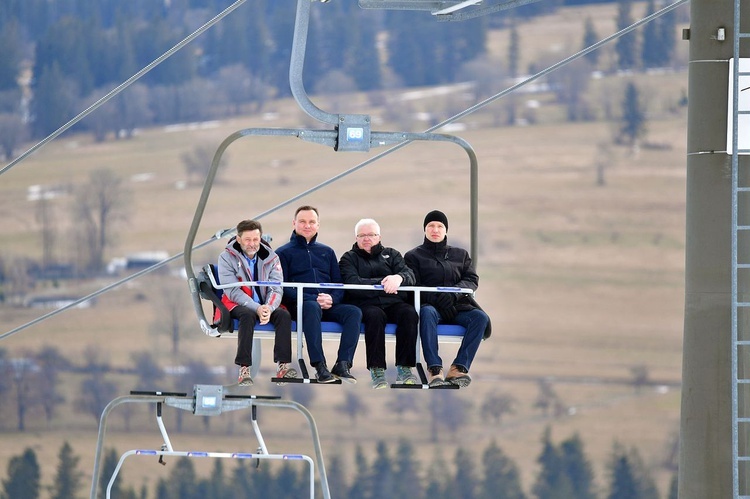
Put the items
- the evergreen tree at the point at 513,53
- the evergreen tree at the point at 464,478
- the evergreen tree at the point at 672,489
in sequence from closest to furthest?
the evergreen tree at the point at 672,489
the evergreen tree at the point at 464,478
the evergreen tree at the point at 513,53

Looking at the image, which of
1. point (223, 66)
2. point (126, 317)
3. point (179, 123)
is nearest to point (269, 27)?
point (223, 66)

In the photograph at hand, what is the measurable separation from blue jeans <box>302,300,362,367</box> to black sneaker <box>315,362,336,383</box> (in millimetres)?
27

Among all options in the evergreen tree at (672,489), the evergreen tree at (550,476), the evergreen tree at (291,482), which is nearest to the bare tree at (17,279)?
the evergreen tree at (291,482)

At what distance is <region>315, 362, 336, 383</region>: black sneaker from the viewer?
5.91 m

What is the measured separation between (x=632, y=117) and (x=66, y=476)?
2568 cm

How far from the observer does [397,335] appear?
20.5 feet

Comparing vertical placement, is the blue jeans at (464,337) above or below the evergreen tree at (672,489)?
above

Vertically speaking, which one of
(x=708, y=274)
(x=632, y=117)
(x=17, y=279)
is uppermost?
(x=632, y=117)

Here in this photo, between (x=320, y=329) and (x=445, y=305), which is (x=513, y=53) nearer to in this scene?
(x=445, y=305)

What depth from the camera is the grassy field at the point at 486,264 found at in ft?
169

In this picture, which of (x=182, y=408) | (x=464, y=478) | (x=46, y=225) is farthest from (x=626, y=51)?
(x=182, y=408)

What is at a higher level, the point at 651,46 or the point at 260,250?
the point at 651,46

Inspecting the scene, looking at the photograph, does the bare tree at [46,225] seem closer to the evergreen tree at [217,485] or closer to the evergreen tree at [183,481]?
the evergreen tree at [183,481]

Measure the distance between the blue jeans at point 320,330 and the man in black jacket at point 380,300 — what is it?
6 cm
